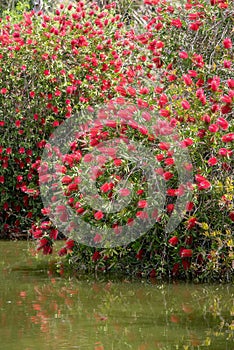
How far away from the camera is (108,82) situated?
11.5 metres

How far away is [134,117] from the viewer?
326 inches

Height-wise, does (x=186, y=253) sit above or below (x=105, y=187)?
below

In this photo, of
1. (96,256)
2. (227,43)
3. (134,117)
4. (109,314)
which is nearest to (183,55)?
(227,43)

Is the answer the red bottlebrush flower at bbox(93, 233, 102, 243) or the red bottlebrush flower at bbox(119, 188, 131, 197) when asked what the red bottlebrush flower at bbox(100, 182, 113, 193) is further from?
the red bottlebrush flower at bbox(93, 233, 102, 243)

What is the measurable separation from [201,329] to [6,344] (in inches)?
52.0

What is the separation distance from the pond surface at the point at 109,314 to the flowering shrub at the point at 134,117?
37 centimetres

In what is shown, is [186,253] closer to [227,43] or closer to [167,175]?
[167,175]

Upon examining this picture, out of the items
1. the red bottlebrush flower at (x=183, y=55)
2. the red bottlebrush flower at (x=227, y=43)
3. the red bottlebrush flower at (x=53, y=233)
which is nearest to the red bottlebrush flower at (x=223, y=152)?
the red bottlebrush flower at (x=227, y=43)

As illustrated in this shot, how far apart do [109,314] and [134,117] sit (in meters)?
2.13

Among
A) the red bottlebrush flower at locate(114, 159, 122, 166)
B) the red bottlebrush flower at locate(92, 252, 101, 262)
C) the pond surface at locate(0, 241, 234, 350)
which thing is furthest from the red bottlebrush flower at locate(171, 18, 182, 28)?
the pond surface at locate(0, 241, 234, 350)

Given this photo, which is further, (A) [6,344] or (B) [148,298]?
(B) [148,298]

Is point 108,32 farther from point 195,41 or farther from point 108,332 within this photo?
point 108,332

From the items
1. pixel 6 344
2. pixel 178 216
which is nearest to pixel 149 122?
pixel 178 216

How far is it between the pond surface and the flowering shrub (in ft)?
1.20
